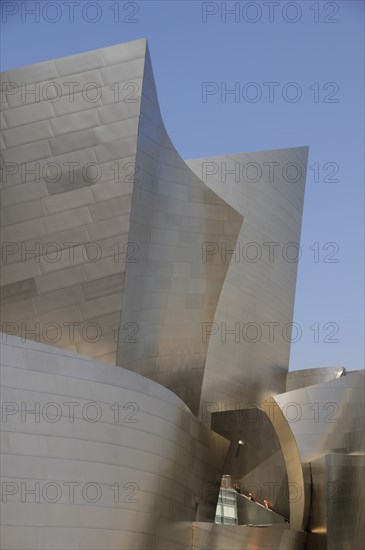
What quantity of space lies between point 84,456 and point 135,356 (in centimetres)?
529

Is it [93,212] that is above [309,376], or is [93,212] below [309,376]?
above

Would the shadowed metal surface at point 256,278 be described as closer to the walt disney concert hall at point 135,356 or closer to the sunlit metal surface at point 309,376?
the walt disney concert hall at point 135,356

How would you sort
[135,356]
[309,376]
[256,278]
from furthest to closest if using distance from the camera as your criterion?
[309,376], [256,278], [135,356]

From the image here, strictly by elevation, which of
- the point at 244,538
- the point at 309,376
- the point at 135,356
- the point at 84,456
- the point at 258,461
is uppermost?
the point at 309,376

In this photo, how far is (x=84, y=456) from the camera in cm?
1469

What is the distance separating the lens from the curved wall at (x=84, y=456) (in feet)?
45.0

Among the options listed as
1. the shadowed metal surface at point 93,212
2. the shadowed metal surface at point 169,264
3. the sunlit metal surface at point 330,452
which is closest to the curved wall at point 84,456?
the shadowed metal surface at point 93,212

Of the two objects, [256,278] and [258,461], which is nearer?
[258,461]

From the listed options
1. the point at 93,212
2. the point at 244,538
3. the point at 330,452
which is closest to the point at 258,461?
the point at 330,452

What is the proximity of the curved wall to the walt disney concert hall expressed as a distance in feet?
0.11

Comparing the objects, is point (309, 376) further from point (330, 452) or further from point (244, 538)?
point (244, 538)

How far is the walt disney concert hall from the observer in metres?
14.4

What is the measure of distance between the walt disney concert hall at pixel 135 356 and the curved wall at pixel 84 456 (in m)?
0.03

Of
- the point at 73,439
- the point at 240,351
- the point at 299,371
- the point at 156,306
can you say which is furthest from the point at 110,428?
the point at 299,371
